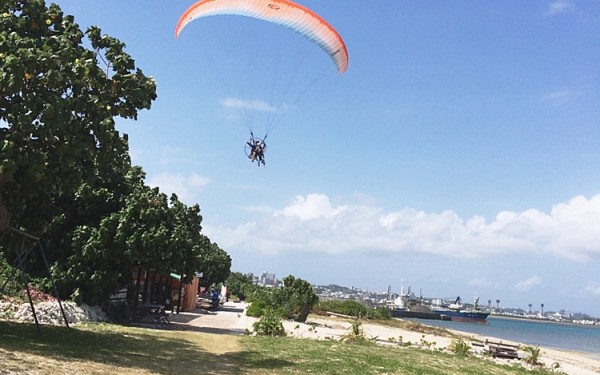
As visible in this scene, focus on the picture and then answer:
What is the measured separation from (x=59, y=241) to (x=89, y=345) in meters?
7.17

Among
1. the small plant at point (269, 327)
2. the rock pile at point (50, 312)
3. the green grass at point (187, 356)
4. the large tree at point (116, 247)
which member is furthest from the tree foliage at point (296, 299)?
the rock pile at point (50, 312)

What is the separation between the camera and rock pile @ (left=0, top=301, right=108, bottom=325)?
50.8 feet

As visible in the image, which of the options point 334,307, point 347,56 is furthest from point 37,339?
point 334,307

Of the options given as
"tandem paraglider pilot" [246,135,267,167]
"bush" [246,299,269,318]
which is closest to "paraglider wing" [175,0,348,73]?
"tandem paraglider pilot" [246,135,267,167]

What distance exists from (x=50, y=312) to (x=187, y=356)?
6.18 meters

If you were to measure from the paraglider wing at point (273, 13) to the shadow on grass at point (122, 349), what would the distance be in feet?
33.3

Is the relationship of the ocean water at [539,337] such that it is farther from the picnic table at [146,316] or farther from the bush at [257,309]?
the picnic table at [146,316]

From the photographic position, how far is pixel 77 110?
11156 mm

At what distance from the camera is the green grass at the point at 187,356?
32.9 ft

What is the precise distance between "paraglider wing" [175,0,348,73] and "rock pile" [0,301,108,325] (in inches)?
390

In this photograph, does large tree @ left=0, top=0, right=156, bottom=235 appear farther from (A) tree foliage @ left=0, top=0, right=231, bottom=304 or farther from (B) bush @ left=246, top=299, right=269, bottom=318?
(B) bush @ left=246, top=299, right=269, bottom=318

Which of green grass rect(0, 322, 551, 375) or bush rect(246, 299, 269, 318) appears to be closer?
green grass rect(0, 322, 551, 375)

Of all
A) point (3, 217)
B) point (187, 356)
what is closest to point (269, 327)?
point (187, 356)

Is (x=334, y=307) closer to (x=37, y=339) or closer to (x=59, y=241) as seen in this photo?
(x=59, y=241)
